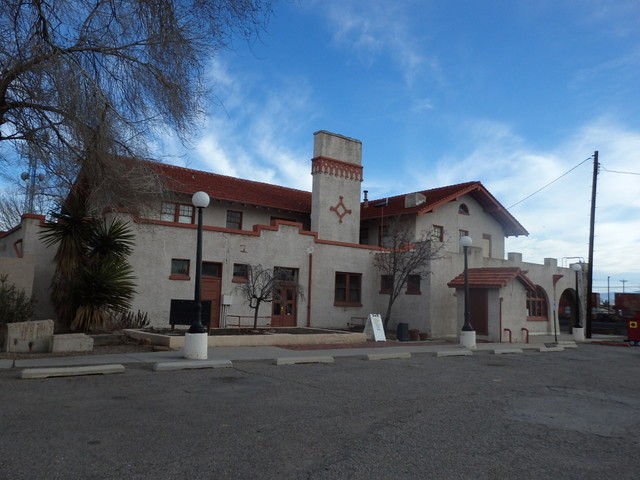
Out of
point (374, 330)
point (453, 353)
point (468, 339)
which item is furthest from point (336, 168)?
point (453, 353)

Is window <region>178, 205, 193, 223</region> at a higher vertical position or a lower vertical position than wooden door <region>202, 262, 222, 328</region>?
higher

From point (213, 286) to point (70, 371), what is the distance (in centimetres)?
1203

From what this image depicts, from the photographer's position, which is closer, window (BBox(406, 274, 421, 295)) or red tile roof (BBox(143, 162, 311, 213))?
window (BBox(406, 274, 421, 295))

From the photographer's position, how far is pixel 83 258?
17719mm

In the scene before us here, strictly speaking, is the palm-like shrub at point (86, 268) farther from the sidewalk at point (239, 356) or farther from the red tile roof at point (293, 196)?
the red tile roof at point (293, 196)

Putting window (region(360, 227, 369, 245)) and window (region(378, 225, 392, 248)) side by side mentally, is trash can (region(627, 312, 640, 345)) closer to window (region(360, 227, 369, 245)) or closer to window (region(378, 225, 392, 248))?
window (region(378, 225, 392, 248))

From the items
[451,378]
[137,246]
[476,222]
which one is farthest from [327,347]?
[476,222]

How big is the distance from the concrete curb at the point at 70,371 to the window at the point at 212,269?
11.4 m

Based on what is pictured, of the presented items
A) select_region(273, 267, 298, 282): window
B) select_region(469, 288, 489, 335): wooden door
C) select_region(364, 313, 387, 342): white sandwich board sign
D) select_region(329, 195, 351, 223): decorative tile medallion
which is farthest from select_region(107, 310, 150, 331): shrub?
select_region(469, 288, 489, 335): wooden door

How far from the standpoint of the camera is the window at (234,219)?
2653 cm

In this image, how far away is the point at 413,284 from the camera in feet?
84.0

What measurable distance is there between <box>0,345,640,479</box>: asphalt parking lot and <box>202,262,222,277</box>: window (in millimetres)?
10829

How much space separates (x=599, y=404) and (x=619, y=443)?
112 inches

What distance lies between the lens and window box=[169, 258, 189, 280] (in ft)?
70.1
